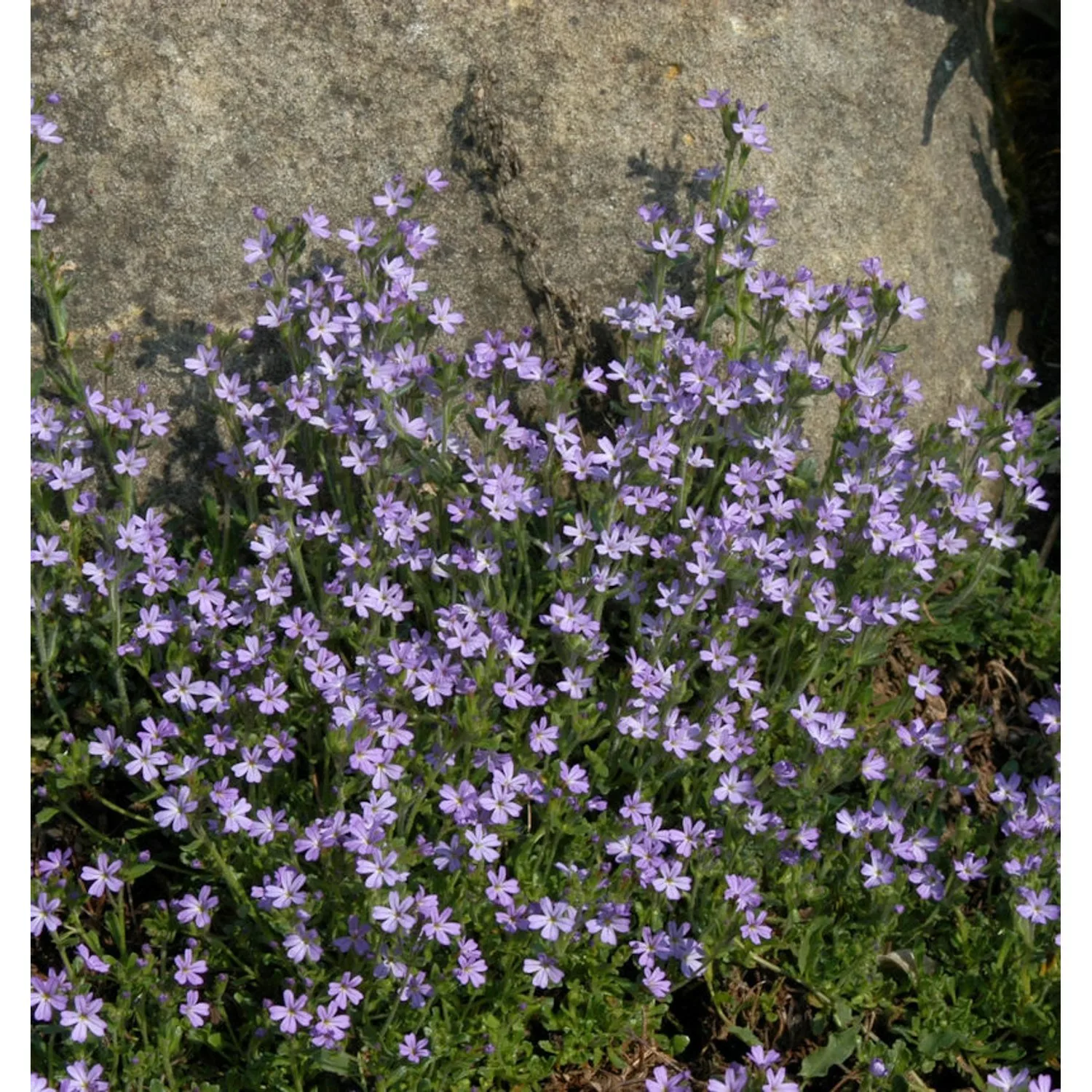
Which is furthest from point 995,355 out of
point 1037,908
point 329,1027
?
point 329,1027

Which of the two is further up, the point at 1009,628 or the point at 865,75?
the point at 865,75

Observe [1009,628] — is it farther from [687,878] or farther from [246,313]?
[246,313]

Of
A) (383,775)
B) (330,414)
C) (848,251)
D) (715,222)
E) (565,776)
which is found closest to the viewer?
(383,775)

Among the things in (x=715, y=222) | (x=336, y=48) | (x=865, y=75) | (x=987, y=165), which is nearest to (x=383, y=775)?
(x=715, y=222)

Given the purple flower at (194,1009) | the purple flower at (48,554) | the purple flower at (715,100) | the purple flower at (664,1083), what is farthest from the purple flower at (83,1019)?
the purple flower at (715,100)

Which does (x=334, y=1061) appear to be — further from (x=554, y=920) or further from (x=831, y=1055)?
(x=831, y=1055)

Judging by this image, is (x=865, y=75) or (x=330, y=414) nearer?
(x=330, y=414)
